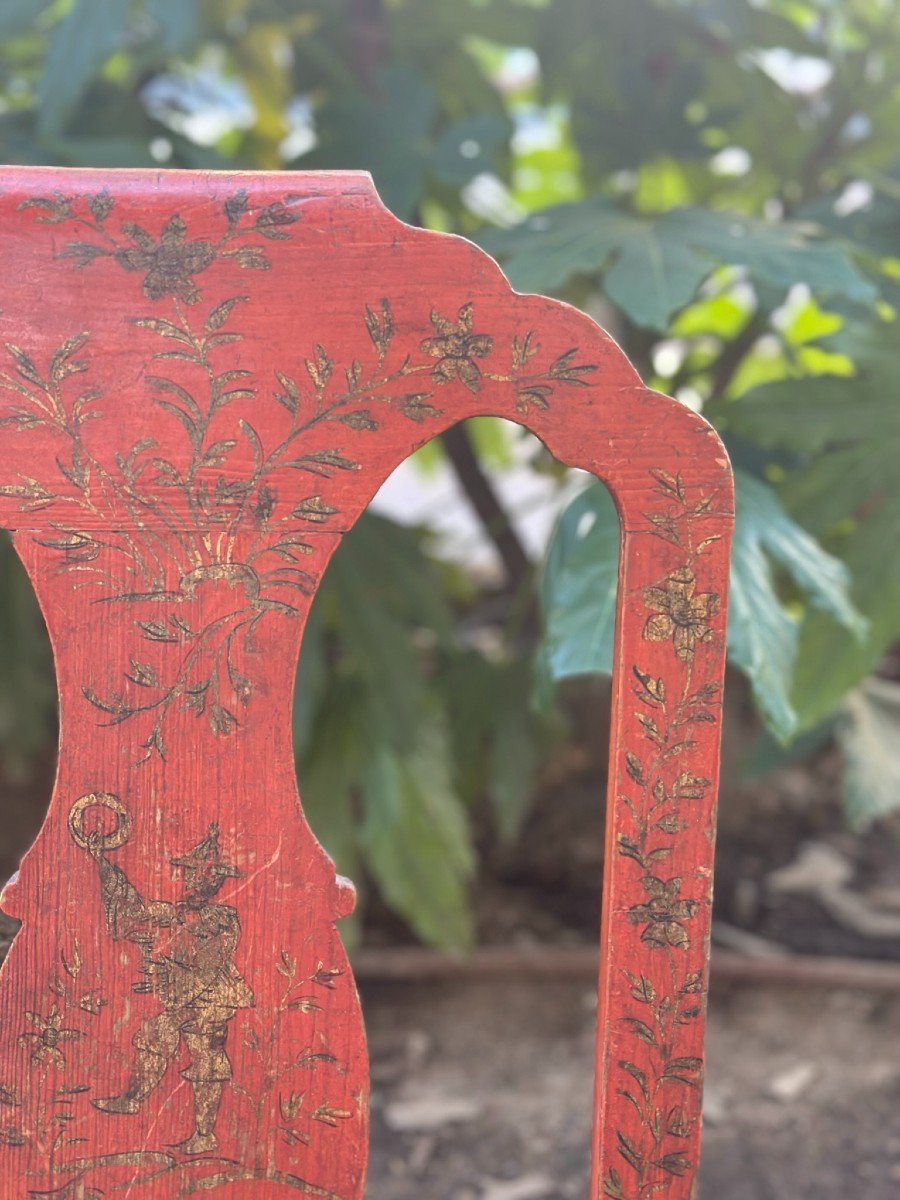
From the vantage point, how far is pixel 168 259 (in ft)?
1.54

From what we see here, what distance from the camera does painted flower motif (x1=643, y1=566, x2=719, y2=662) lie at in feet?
1.63

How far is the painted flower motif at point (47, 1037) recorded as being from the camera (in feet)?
1.62

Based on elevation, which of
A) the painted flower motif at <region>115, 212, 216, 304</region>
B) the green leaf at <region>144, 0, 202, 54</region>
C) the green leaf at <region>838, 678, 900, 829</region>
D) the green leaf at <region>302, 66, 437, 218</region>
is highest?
the green leaf at <region>144, 0, 202, 54</region>

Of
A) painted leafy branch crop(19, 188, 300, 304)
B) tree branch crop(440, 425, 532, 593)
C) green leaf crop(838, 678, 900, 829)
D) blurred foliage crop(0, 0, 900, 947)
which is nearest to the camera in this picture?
painted leafy branch crop(19, 188, 300, 304)

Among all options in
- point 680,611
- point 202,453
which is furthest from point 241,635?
point 680,611

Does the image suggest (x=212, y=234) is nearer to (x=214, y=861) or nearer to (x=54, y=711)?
(x=214, y=861)

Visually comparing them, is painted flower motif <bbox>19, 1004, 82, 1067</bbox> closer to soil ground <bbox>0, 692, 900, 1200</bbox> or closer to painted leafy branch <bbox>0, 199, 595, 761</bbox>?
painted leafy branch <bbox>0, 199, 595, 761</bbox>

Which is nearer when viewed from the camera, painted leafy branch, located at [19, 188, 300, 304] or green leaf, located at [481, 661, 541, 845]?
painted leafy branch, located at [19, 188, 300, 304]

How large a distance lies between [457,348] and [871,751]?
0.70 m

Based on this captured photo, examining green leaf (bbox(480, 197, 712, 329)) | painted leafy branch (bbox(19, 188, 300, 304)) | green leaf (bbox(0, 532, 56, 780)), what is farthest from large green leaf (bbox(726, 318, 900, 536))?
green leaf (bbox(0, 532, 56, 780))

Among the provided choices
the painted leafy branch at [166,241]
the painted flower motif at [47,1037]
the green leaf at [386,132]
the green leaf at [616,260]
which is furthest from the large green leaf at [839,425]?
the painted flower motif at [47,1037]

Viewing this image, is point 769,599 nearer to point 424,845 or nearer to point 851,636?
point 851,636

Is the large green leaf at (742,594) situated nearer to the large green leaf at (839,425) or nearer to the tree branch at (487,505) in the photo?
the large green leaf at (839,425)

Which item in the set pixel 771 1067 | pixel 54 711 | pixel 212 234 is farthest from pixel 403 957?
pixel 212 234
